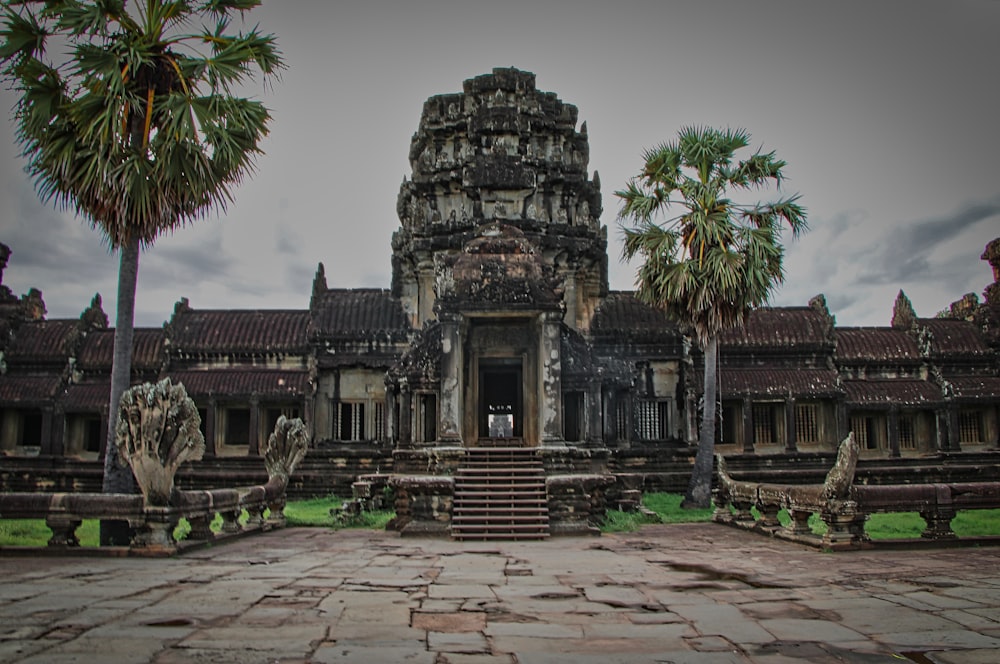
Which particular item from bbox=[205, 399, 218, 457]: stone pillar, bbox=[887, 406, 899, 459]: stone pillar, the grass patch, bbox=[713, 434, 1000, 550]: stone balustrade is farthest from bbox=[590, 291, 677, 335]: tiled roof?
bbox=[713, 434, 1000, 550]: stone balustrade

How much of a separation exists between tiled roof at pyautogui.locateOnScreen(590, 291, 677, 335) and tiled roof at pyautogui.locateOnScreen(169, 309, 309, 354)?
9520 millimetres

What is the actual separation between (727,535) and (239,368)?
17.6 m

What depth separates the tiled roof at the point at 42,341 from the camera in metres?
27.4

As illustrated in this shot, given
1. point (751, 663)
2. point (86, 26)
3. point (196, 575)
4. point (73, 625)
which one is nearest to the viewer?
point (751, 663)

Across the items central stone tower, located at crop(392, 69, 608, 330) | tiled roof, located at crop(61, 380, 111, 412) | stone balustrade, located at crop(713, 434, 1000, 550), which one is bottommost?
stone balustrade, located at crop(713, 434, 1000, 550)

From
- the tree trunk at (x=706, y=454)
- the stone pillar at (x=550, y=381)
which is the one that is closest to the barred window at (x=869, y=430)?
the tree trunk at (x=706, y=454)

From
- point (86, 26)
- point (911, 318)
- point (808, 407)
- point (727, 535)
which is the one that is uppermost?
point (86, 26)

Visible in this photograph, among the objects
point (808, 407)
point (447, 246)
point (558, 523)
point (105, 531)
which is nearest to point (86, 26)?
point (105, 531)

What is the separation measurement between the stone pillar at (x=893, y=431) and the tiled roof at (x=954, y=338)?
2897 mm

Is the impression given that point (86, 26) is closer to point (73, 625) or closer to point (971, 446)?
point (73, 625)

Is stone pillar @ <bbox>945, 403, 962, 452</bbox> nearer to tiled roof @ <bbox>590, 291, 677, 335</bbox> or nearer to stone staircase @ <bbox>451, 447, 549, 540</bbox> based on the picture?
tiled roof @ <bbox>590, 291, 677, 335</bbox>

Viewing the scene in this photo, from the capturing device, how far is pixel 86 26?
11852 mm

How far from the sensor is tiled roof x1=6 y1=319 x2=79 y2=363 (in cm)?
2738

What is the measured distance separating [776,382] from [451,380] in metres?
13.4
